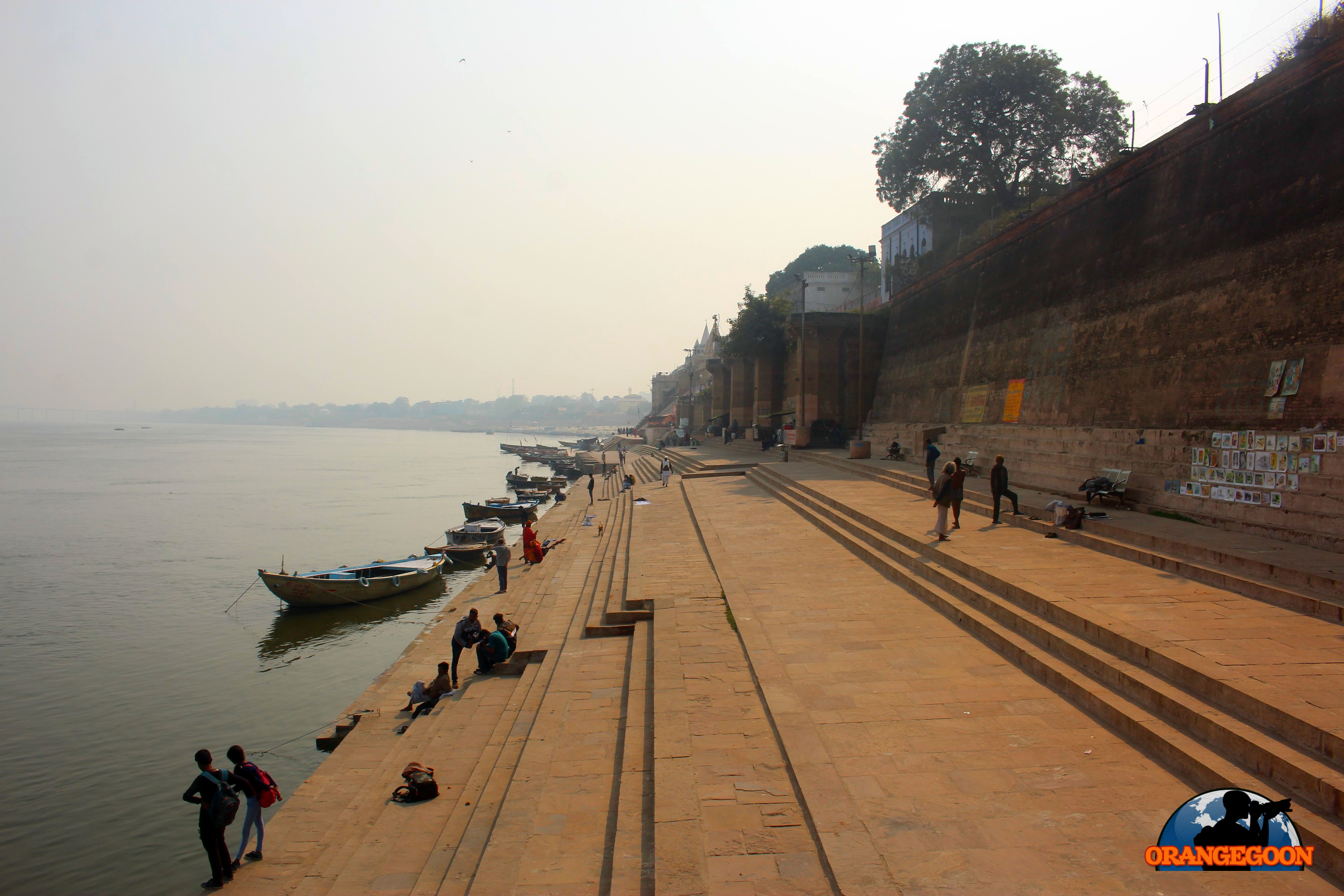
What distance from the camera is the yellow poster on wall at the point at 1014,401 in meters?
15.1

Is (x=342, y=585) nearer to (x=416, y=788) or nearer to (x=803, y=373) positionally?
(x=416, y=788)

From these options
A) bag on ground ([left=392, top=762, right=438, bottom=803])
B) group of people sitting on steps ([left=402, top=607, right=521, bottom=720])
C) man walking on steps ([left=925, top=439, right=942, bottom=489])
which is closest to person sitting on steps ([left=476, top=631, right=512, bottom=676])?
group of people sitting on steps ([left=402, top=607, right=521, bottom=720])

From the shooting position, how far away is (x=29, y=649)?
14.8 m

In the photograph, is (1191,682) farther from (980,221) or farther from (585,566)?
(980,221)

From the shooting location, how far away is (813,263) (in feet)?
232

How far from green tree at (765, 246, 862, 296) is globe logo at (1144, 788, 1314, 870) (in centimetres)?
6563

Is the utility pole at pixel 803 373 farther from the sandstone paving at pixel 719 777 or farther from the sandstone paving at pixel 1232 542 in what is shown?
the sandstone paving at pixel 719 777

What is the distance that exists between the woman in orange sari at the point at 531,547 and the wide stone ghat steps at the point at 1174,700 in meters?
10.3

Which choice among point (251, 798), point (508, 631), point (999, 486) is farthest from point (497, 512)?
point (251, 798)

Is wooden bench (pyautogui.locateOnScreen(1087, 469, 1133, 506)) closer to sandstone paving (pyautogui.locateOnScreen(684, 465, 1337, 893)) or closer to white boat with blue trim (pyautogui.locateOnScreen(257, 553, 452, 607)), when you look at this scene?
sandstone paving (pyautogui.locateOnScreen(684, 465, 1337, 893))

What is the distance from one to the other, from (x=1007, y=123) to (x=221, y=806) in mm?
29382

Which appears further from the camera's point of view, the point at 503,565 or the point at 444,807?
the point at 503,565

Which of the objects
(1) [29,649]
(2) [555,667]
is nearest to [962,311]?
(2) [555,667]

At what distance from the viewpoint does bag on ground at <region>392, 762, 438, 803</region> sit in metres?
6.01
